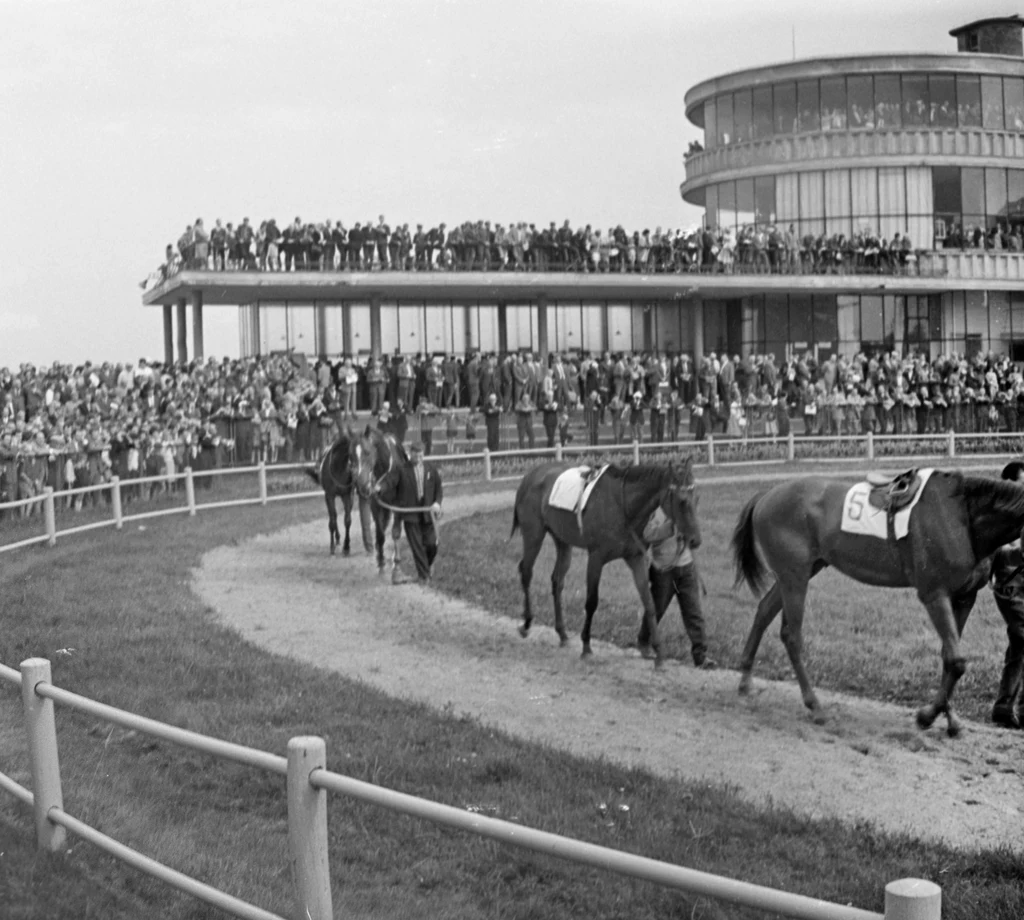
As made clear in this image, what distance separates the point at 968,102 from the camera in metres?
50.5

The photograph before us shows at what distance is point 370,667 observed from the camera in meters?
12.1

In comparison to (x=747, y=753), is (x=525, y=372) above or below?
above

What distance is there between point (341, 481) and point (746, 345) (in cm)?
3253

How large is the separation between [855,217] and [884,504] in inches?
1659

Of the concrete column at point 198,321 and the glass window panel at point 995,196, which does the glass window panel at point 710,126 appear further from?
the concrete column at point 198,321

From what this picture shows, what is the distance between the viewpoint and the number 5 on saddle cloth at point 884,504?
1022 centimetres

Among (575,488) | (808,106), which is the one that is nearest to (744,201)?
(808,106)

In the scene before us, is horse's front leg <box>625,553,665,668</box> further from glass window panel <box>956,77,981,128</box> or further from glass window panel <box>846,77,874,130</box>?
glass window panel <box>956,77,981,128</box>

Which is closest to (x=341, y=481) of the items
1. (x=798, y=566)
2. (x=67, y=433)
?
(x=67, y=433)

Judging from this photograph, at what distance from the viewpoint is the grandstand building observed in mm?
47844

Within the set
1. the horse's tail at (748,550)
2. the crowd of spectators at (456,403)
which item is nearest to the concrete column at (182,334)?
the crowd of spectators at (456,403)

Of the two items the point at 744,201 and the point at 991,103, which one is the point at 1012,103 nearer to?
the point at 991,103

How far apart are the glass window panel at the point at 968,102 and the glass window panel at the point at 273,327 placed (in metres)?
25.3

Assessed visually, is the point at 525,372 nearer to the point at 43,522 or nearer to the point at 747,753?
the point at 43,522
